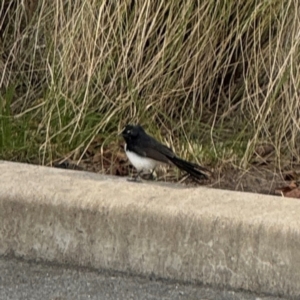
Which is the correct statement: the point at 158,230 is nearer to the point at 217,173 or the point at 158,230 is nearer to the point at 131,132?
the point at 131,132

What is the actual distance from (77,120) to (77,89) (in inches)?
11.6

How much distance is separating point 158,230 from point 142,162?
0.68 meters

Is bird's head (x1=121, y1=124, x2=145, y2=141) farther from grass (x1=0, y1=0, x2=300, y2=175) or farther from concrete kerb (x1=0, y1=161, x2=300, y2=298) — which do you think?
grass (x1=0, y1=0, x2=300, y2=175)

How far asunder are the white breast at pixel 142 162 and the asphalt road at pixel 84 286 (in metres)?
0.72

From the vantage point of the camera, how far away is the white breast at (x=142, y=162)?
16.1 feet

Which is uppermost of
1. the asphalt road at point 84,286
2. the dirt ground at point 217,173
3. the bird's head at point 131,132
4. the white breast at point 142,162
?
the bird's head at point 131,132

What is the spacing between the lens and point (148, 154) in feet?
16.0

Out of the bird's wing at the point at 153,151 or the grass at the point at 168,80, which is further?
the grass at the point at 168,80

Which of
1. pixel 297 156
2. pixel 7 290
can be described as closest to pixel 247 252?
pixel 7 290

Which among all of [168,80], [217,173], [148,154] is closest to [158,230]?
[148,154]

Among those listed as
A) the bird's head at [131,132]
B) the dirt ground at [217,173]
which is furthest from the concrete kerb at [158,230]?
the dirt ground at [217,173]

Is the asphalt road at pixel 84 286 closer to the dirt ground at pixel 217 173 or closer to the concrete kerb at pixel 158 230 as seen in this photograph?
the concrete kerb at pixel 158 230

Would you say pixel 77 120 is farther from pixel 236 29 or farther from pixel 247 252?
pixel 247 252

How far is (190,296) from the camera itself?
413cm
